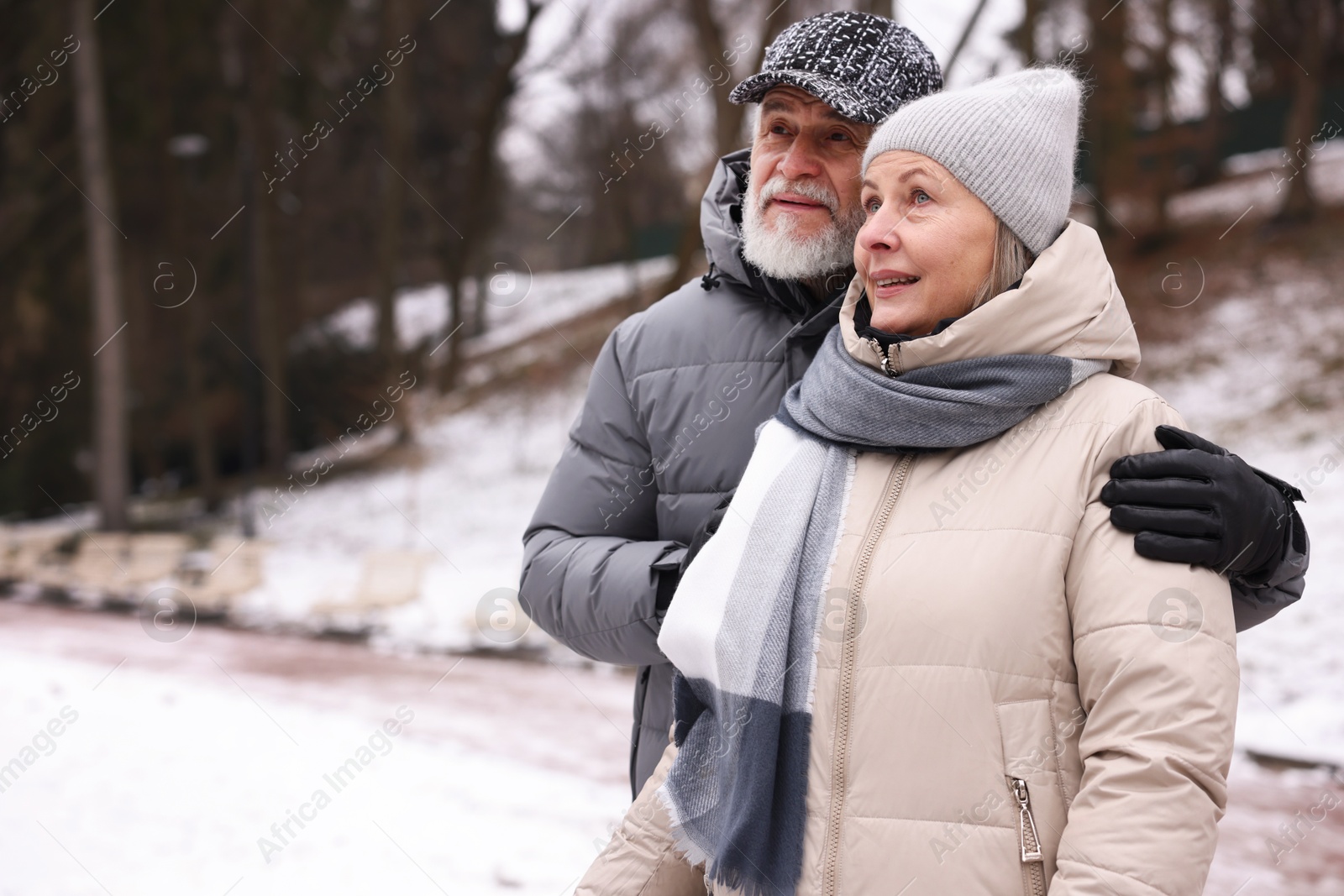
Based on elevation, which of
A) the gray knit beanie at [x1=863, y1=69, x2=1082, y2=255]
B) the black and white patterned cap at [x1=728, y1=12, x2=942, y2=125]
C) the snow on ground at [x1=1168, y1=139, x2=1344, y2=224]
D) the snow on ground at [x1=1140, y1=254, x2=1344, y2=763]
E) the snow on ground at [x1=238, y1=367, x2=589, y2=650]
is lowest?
the snow on ground at [x1=238, y1=367, x2=589, y2=650]

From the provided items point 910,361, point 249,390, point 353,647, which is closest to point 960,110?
point 910,361

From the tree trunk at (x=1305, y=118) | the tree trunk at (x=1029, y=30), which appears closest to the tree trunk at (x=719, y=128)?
the tree trunk at (x=1029, y=30)

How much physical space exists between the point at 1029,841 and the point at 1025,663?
0.82ft

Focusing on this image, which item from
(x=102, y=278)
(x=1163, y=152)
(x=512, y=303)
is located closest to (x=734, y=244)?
(x=102, y=278)

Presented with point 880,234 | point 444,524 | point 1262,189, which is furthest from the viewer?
point 1262,189

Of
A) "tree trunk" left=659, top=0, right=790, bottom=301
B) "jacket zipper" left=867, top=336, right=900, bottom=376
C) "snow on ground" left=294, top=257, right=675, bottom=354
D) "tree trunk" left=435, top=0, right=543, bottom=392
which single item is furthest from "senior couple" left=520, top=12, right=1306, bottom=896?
"snow on ground" left=294, top=257, right=675, bottom=354

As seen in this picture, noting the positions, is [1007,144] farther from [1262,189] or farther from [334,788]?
[1262,189]

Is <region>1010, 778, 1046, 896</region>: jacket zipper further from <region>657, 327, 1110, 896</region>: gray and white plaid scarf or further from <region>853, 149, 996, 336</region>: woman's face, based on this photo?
<region>853, 149, 996, 336</region>: woman's face

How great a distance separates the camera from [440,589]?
42.7 ft

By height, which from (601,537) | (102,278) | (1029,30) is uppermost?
(1029,30)

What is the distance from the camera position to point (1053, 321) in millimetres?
1732

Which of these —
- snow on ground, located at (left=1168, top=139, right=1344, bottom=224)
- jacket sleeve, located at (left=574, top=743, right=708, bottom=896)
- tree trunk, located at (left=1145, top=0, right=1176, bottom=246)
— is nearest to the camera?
jacket sleeve, located at (left=574, top=743, right=708, bottom=896)

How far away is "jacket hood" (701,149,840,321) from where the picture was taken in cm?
232

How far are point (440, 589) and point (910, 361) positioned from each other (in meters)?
11.8
